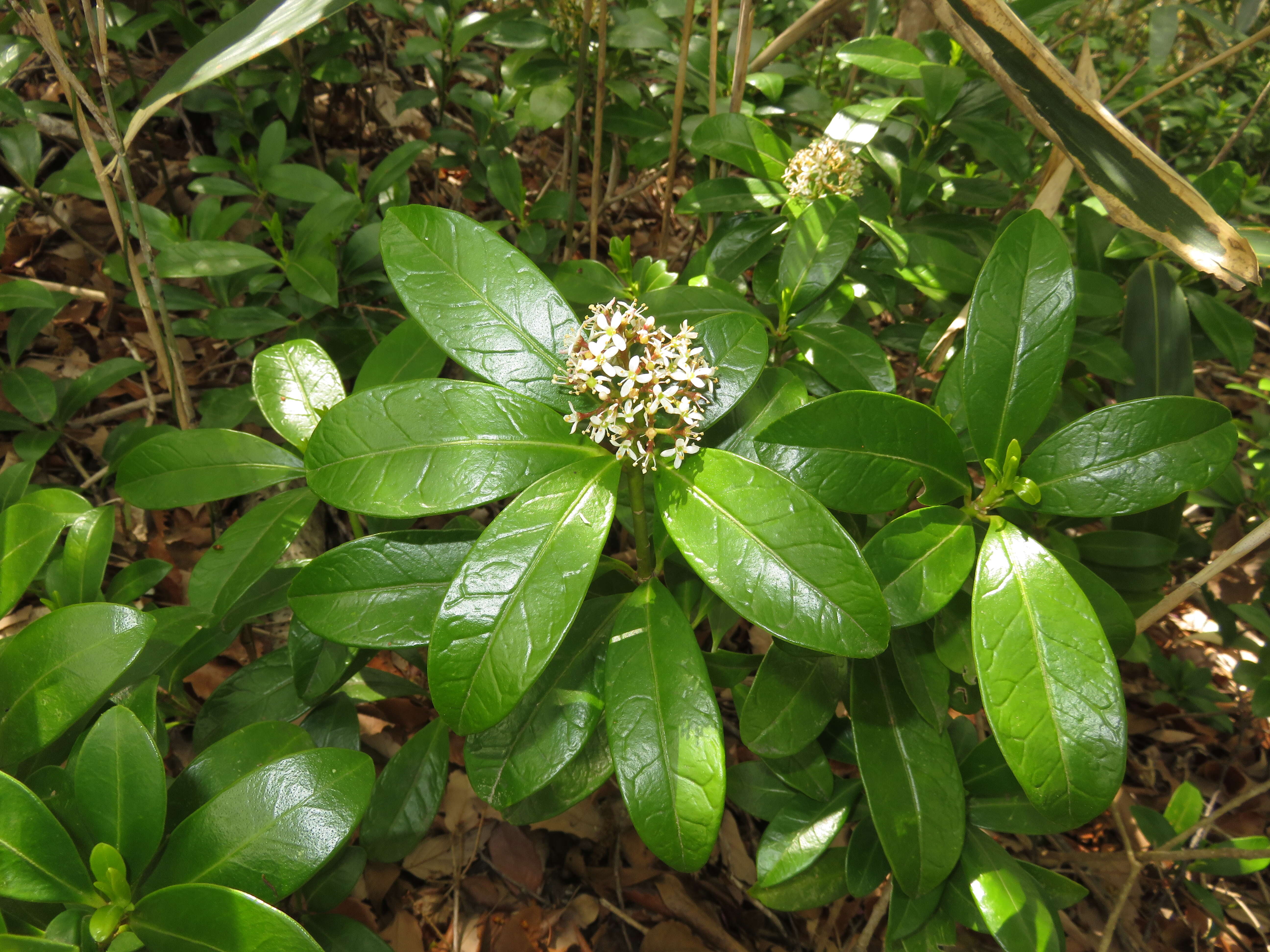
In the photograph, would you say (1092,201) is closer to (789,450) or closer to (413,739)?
(789,450)

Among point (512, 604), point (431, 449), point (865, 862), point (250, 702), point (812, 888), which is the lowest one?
point (812, 888)

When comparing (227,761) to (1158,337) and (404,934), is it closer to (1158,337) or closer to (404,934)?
(404,934)

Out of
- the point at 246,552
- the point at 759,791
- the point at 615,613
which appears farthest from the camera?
the point at 759,791

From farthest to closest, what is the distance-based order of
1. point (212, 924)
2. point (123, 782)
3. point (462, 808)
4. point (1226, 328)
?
point (1226, 328)
point (462, 808)
point (123, 782)
point (212, 924)

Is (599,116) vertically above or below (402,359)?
above

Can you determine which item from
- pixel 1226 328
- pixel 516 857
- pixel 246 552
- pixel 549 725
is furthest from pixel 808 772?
pixel 1226 328

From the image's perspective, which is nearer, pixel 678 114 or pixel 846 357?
pixel 846 357

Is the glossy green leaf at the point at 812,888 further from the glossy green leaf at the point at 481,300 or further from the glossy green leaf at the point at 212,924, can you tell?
the glossy green leaf at the point at 481,300

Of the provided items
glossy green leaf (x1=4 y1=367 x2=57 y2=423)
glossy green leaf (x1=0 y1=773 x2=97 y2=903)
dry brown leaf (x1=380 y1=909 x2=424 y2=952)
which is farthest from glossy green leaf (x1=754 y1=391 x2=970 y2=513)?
glossy green leaf (x1=4 y1=367 x2=57 y2=423)

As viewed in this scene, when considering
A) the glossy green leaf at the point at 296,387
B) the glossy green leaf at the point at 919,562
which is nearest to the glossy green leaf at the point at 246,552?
the glossy green leaf at the point at 296,387
